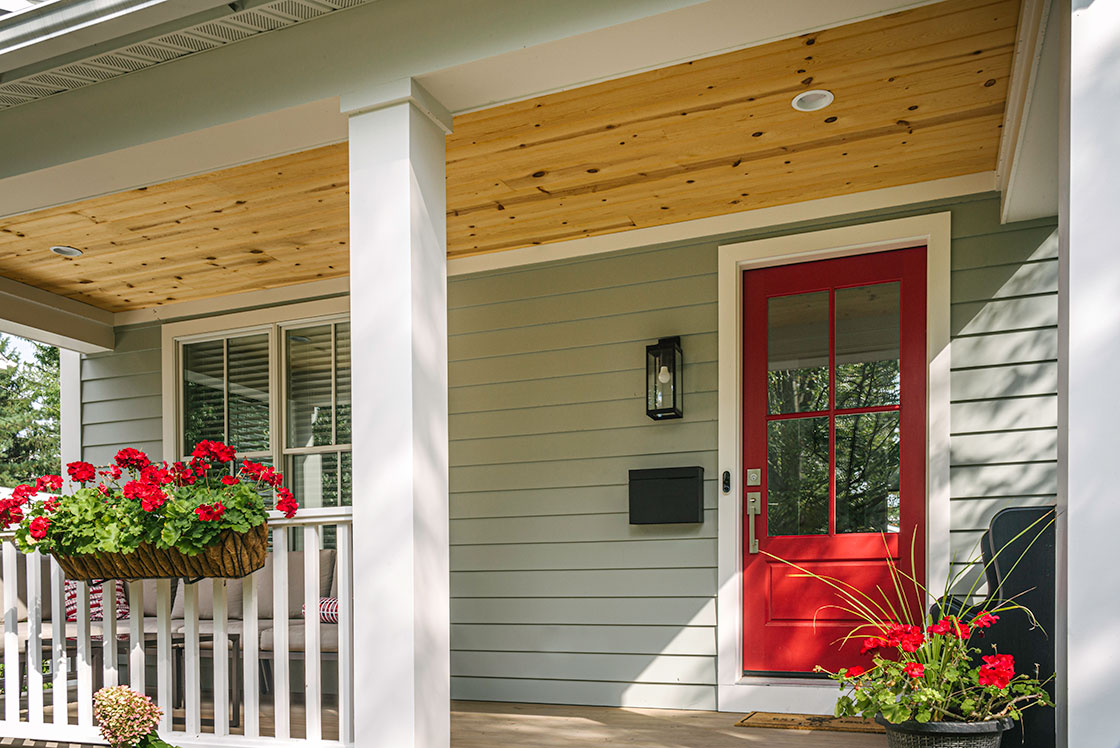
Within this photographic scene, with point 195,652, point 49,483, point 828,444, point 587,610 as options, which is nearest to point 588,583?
Result: point 587,610

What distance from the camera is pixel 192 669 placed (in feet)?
10.1

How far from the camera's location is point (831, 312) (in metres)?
4.21

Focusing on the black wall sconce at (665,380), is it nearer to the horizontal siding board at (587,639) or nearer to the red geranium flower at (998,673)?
the horizontal siding board at (587,639)

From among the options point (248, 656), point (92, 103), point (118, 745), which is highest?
point (92, 103)

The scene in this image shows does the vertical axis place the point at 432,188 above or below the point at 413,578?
above

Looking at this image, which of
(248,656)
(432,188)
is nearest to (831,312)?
(432,188)

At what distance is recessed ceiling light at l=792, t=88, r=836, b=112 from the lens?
3170mm

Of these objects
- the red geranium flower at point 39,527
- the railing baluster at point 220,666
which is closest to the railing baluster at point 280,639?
the railing baluster at point 220,666

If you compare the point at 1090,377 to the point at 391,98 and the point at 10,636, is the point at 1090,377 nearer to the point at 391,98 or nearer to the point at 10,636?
the point at 391,98

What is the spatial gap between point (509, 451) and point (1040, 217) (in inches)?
107

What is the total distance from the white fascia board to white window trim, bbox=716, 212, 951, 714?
2581 millimetres

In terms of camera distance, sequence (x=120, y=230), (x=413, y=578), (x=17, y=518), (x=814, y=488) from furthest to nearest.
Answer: (x=120, y=230) < (x=814, y=488) < (x=17, y=518) < (x=413, y=578)

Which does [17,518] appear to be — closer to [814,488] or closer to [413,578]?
[413,578]

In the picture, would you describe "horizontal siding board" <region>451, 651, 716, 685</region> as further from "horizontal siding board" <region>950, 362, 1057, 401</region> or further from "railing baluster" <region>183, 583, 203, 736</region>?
"railing baluster" <region>183, 583, 203, 736</region>
